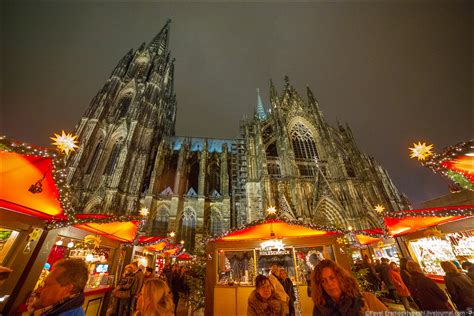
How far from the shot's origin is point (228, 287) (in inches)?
217

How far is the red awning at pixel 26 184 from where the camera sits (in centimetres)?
359

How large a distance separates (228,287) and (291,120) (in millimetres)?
19761

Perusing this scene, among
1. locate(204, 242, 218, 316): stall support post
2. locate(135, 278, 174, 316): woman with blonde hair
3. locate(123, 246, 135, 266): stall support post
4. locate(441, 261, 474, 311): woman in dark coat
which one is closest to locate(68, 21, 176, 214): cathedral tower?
locate(123, 246, 135, 266): stall support post

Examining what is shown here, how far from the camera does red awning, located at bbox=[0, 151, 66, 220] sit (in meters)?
3.59

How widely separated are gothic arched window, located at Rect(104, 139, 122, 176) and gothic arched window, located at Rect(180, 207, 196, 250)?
913 centimetres

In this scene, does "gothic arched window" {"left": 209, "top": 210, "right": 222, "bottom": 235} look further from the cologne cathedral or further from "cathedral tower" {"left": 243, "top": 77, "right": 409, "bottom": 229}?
"cathedral tower" {"left": 243, "top": 77, "right": 409, "bottom": 229}

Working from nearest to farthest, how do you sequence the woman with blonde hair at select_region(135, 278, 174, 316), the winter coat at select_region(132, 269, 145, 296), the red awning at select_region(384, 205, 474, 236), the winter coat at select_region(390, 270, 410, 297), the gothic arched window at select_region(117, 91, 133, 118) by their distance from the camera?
the woman with blonde hair at select_region(135, 278, 174, 316) → the winter coat at select_region(132, 269, 145, 296) → the red awning at select_region(384, 205, 474, 236) → the winter coat at select_region(390, 270, 410, 297) → the gothic arched window at select_region(117, 91, 133, 118)

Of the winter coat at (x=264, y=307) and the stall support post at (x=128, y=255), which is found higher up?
the stall support post at (x=128, y=255)

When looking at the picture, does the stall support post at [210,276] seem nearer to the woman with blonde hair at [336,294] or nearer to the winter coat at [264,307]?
the winter coat at [264,307]

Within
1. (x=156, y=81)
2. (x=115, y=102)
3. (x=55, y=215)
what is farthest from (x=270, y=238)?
(x=156, y=81)

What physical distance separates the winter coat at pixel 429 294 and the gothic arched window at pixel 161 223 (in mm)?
19089

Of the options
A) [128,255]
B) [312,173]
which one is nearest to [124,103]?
[128,255]

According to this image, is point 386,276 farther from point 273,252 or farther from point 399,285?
point 273,252

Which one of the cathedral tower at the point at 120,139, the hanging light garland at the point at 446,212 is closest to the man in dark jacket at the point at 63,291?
the hanging light garland at the point at 446,212
